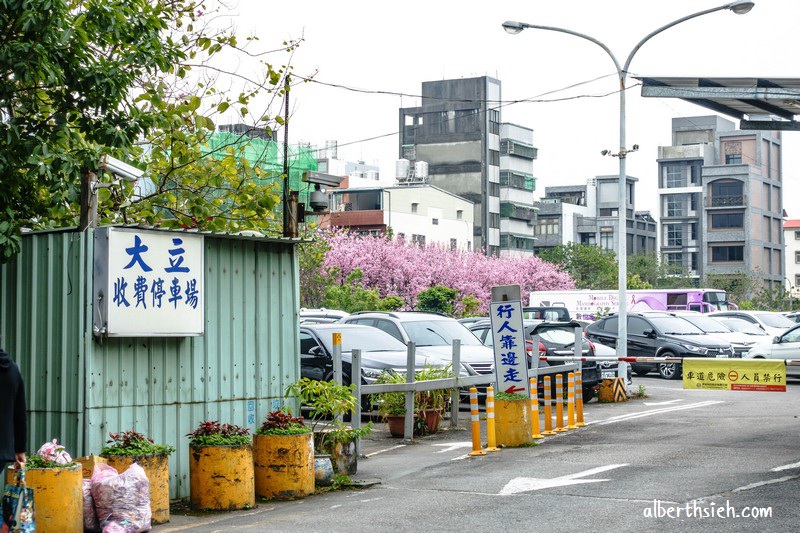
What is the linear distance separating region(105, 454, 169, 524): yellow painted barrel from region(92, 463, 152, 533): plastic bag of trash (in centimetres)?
25

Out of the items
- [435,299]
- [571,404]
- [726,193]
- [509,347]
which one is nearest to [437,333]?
[571,404]

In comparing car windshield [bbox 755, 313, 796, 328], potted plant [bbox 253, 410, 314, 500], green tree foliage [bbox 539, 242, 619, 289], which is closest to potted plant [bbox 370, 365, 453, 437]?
potted plant [bbox 253, 410, 314, 500]

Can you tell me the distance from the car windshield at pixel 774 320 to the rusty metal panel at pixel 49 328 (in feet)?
107

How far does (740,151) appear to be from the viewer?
11969 cm

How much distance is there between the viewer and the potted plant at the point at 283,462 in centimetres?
1162

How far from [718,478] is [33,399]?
7.32 m

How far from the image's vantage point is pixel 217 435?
1112 centimetres

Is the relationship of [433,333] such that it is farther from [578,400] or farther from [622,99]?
[622,99]

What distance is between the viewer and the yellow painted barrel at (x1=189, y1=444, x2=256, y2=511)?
10.9 m

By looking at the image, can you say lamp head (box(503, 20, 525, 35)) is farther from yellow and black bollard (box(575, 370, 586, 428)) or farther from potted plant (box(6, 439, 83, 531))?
potted plant (box(6, 439, 83, 531))

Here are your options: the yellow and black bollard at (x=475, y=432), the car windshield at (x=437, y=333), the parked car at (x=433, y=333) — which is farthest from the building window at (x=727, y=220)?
the yellow and black bollard at (x=475, y=432)

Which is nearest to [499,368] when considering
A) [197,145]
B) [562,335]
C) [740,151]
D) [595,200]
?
[197,145]

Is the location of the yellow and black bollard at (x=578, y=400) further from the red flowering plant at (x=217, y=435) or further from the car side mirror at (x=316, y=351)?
the red flowering plant at (x=217, y=435)

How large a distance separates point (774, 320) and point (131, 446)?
1330 inches
